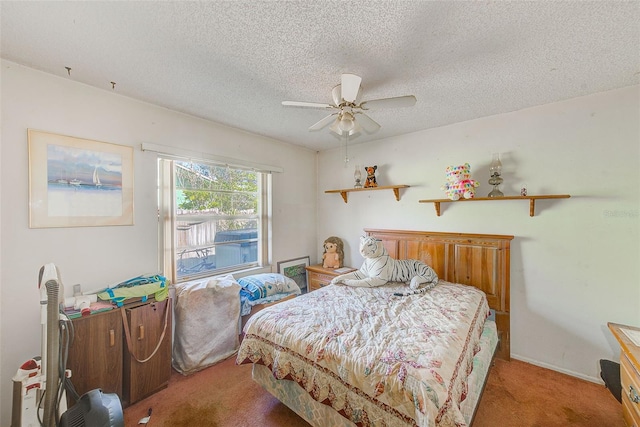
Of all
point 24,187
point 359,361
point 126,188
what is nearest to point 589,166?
point 359,361

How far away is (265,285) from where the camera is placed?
113 inches

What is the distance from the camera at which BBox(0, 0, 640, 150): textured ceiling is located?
124 centimetres

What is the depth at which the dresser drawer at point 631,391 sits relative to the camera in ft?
4.26

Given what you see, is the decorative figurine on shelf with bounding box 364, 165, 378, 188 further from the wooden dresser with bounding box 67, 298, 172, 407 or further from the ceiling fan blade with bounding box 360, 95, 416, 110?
the wooden dresser with bounding box 67, 298, 172, 407

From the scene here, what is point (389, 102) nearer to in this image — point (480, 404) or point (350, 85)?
point (350, 85)

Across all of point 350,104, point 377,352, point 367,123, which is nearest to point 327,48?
point 350,104

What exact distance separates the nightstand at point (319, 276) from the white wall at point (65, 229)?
2.01 metres

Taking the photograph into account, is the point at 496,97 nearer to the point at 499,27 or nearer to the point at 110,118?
the point at 499,27

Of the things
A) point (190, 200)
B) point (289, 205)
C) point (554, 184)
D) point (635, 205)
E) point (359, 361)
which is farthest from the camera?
point (289, 205)

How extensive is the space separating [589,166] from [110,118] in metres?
4.21

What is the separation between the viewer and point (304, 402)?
1579 millimetres

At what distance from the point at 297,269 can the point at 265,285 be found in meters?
0.97

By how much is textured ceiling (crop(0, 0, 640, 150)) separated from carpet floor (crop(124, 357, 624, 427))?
2507 mm

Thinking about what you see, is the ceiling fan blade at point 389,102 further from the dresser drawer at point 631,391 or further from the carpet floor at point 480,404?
the carpet floor at point 480,404
